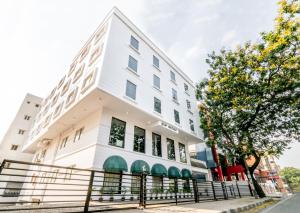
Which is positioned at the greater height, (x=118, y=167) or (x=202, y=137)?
(x=202, y=137)

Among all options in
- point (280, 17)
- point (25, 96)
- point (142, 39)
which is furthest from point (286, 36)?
point (25, 96)

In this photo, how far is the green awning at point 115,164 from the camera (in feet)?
36.4

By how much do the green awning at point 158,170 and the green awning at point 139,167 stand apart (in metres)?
0.56

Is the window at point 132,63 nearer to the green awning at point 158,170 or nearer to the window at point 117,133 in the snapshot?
the window at point 117,133

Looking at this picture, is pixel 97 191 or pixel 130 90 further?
pixel 130 90

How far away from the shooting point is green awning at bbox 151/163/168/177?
13839mm

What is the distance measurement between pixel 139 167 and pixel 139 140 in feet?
7.90

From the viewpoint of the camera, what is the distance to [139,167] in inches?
508

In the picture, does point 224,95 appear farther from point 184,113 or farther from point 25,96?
point 25,96

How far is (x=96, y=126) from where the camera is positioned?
12414 millimetres

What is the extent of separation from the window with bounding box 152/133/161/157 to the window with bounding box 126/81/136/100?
475 centimetres

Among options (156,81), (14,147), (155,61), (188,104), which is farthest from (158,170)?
(14,147)

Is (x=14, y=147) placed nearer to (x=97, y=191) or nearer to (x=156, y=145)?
(x=97, y=191)

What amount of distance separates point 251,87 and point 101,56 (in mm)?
13496
